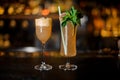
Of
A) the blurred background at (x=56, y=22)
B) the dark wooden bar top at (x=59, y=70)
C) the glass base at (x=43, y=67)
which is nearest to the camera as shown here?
the dark wooden bar top at (x=59, y=70)

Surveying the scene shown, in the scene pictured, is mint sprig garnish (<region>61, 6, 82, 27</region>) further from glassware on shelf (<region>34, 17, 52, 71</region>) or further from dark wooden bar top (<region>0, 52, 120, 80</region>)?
dark wooden bar top (<region>0, 52, 120, 80</region>)

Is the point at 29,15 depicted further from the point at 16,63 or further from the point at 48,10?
the point at 16,63

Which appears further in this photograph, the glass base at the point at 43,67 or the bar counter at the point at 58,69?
the glass base at the point at 43,67

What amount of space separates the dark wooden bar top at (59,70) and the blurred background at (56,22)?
1.09 meters

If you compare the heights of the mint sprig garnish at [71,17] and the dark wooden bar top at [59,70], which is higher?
the mint sprig garnish at [71,17]

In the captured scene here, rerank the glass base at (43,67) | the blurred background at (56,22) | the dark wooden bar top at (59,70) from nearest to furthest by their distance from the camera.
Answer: the dark wooden bar top at (59,70), the glass base at (43,67), the blurred background at (56,22)

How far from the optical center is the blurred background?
2.87m

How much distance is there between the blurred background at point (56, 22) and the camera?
Result: 2867mm

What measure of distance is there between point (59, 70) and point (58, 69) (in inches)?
0.9

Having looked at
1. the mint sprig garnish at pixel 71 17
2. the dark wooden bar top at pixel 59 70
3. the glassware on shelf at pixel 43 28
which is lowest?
the dark wooden bar top at pixel 59 70

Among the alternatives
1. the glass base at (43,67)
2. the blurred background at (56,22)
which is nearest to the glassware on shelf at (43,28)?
the glass base at (43,67)

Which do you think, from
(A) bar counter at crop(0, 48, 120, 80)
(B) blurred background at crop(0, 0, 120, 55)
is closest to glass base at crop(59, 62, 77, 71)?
(A) bar counter at crop(0, 48, 120, 80)

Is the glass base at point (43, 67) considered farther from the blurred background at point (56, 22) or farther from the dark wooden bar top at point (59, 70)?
the blurred background at point (56, 22)

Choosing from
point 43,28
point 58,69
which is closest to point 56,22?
point 43,28
